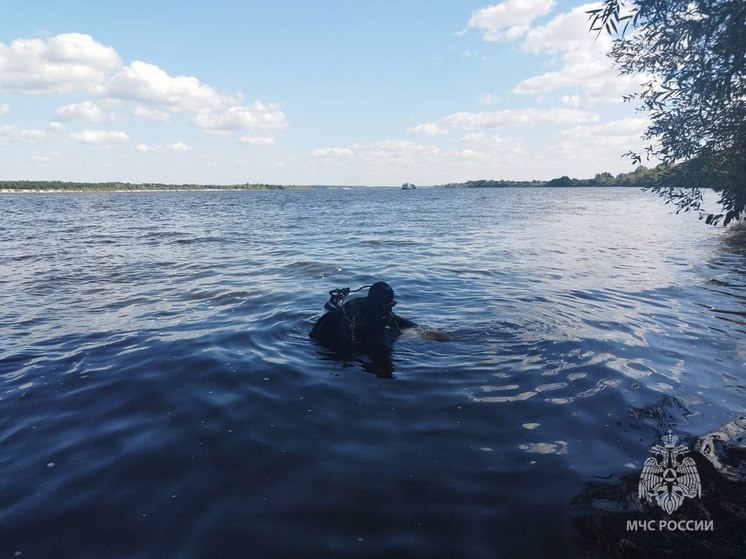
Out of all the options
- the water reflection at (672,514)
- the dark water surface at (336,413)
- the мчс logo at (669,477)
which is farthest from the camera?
the мчс logo at (669,477)

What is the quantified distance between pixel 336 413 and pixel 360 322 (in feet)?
7.80

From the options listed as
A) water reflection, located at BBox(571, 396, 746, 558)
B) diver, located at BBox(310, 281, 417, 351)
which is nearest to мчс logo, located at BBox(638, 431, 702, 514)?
water reflection, located at BBox(571, 396, 746, 558)

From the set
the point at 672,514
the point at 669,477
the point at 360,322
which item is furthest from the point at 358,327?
the point at 672,514

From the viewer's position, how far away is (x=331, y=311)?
8539mm

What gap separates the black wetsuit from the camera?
826 centimetres

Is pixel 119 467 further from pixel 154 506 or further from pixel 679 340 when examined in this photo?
pixel 679 340

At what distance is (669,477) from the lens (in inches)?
185

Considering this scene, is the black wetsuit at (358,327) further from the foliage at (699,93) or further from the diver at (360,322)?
the foliage at (699,93)

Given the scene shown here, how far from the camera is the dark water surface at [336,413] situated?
4070 millimetres

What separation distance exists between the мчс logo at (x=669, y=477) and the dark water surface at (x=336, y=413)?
0.14m

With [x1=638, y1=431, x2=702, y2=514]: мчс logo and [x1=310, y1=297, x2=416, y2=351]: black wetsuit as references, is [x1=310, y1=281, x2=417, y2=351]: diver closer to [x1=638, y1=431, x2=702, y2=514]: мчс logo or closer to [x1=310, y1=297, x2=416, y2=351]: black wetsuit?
[x1=310, y1=297, x2=416, y2=351]: black wetsuit

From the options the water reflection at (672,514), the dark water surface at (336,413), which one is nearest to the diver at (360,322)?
the dark water surface at (336,413)

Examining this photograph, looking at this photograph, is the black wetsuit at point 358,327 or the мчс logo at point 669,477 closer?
the мчс logo at point 669,477

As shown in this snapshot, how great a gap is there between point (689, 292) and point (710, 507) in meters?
11.0
